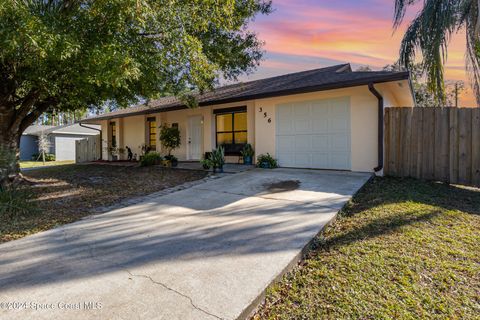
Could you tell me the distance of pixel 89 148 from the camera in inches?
691

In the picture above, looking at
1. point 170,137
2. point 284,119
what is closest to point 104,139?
point 170,137

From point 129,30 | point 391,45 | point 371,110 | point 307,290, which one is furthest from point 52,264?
point 391,45

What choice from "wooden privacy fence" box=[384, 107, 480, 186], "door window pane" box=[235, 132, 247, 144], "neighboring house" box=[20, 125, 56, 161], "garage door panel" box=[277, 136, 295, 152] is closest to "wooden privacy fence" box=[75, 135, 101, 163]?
"neighboring house" box=[20, 125, 56, 161]

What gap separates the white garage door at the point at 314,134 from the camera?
26.6ft

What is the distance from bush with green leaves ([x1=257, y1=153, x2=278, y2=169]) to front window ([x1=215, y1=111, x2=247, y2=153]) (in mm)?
1749

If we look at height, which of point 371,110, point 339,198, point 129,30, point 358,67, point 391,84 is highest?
point 358,67

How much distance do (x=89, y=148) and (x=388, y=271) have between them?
18.7m

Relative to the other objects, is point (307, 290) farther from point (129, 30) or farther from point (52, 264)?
point (129, 30)

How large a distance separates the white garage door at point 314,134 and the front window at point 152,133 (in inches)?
303

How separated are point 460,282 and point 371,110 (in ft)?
19.2

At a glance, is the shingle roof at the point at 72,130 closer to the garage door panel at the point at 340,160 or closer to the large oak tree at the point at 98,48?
the large oak tree at the point at 98,48

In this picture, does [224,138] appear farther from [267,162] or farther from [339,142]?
[339,142]

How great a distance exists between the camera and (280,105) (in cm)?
931

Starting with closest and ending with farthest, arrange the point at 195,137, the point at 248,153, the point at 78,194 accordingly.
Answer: the point at 78,194, the point at 248,153, the point at 195,137
